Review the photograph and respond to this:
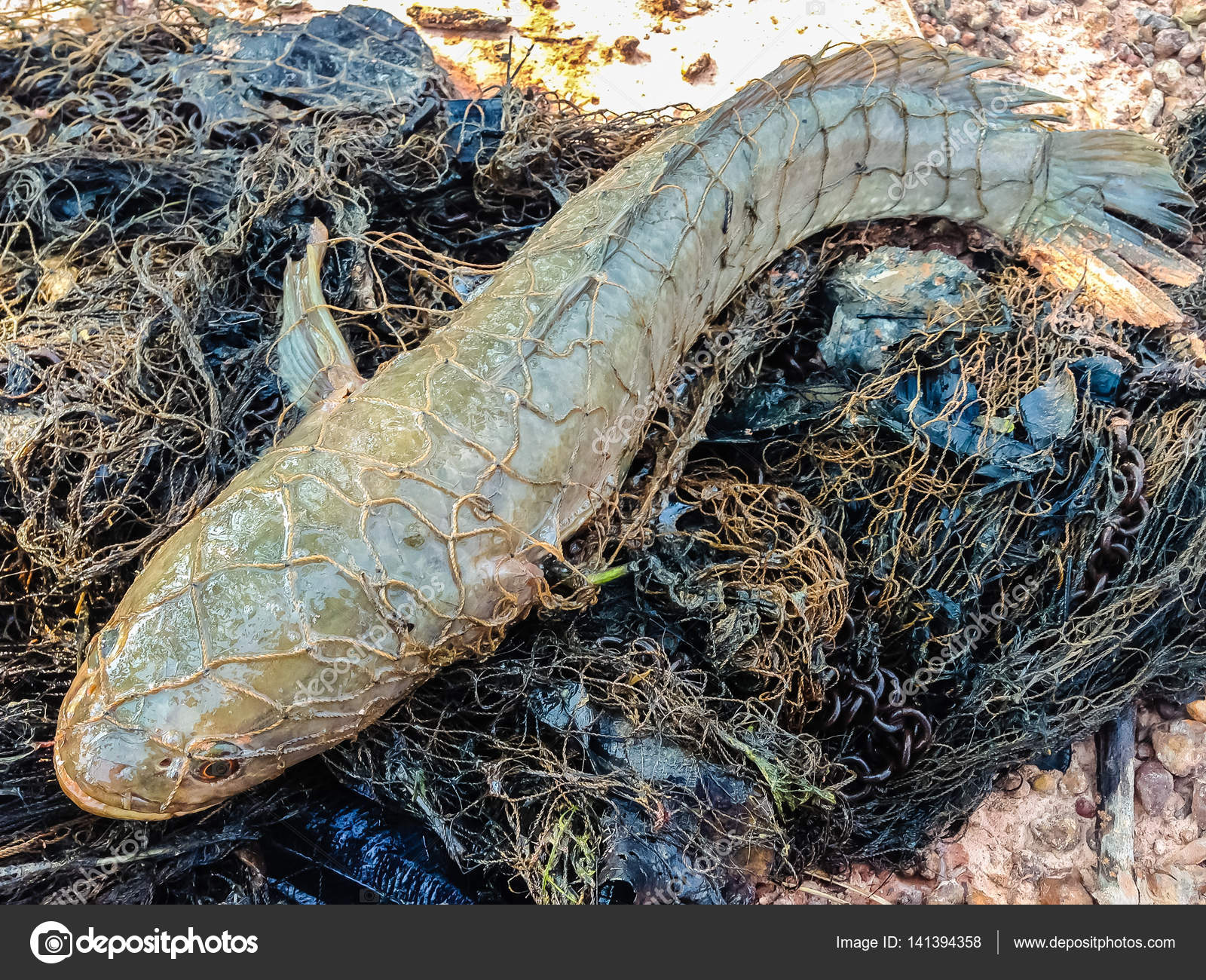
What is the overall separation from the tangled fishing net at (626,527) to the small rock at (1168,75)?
1.07 metres

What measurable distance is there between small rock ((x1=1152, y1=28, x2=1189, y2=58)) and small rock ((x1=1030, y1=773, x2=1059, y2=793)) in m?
4.44

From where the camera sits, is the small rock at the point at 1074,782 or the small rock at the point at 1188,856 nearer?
the small rock at the point at 1188,856

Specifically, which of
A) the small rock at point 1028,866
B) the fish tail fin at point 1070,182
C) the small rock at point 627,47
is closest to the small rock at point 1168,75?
the fish tail fin at point 1070,182

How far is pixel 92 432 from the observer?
10.6 feet

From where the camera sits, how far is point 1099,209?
4086mm

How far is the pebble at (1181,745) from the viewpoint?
340cm

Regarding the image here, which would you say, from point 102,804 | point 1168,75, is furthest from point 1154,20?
point 102,804

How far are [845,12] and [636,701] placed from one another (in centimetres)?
464

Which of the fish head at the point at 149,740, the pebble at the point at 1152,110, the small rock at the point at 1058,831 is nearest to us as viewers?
the fish head at the point at 149,740

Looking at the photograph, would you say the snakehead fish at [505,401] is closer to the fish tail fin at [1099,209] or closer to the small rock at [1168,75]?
the fish tail fin at [1099,209]

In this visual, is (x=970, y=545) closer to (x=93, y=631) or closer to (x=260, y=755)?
(x=260, y=755)

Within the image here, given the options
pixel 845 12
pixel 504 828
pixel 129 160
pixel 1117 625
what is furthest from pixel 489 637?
pixel 845 12

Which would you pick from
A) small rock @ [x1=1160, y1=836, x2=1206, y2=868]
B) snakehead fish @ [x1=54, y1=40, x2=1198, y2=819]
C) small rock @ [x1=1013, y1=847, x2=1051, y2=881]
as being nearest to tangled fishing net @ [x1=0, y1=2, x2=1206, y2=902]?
snakehead fish @ [x1=54, y1=40, x2=1198, y2=819]

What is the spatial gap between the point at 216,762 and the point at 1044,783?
2.95 meters
